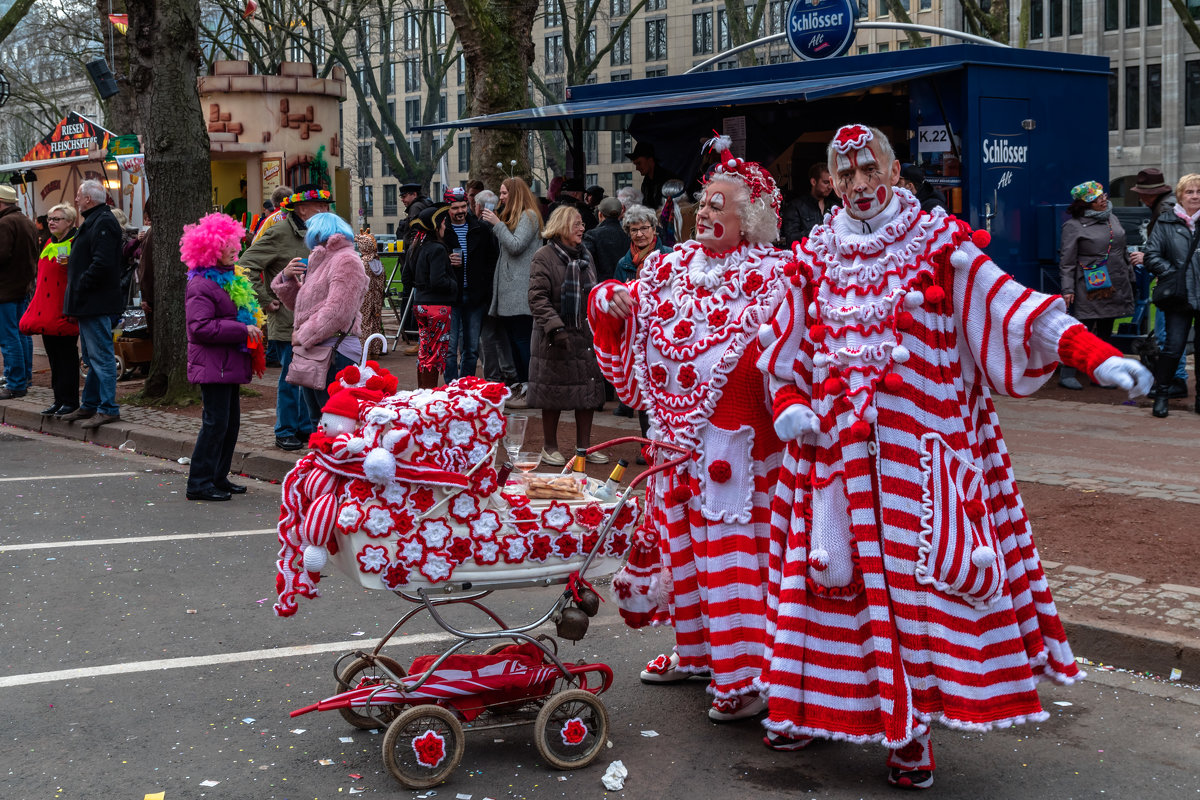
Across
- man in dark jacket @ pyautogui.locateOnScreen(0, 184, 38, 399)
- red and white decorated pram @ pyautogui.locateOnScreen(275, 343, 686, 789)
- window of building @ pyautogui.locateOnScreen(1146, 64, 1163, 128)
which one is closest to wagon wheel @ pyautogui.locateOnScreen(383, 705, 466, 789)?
red and white decorated pram @ pyautogui.locateOnScreen(275, 343, 686, 789)

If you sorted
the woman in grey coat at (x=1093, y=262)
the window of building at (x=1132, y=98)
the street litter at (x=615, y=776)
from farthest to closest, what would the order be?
the window of building at (x=1132, y=98)
the woman in grey coat at (x=1093, y=262)
the street litter at (x=615, y=776)

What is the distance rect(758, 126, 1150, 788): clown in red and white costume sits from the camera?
400 centimetres

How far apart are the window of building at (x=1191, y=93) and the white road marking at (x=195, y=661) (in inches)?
1853

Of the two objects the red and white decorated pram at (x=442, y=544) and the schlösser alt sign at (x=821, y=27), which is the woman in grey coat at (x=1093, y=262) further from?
the red and white decorated pram at (x=442, y=544)

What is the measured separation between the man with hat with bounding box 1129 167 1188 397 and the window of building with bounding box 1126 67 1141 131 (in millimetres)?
39275

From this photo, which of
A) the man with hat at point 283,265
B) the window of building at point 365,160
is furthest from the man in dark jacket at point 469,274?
the window of building at point 365,160

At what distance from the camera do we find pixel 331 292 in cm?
913

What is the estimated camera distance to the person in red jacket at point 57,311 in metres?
12.4

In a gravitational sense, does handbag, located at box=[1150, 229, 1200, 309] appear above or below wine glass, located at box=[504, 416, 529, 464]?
above

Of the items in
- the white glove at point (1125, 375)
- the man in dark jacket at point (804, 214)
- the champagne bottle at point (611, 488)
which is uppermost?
the man in dark jacket at point (804, 214)

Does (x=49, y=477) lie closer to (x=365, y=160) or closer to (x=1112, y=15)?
(x=1112, y=15)

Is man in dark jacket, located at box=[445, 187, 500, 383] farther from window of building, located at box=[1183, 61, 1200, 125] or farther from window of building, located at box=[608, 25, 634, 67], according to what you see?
window of building, located at box=[608, 25, 634, 67]

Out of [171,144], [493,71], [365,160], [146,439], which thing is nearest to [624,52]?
[365,160]

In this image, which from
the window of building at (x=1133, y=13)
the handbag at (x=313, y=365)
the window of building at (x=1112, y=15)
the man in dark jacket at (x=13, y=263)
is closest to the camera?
the handbag at (x=313, y=365)
